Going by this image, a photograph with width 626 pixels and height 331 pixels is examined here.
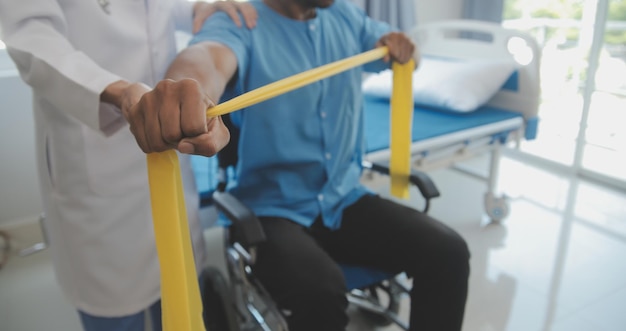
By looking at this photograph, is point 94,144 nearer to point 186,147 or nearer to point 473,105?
point 186,147

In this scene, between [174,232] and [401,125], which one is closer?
[174,232]

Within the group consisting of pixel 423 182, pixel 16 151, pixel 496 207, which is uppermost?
pixel 423 182

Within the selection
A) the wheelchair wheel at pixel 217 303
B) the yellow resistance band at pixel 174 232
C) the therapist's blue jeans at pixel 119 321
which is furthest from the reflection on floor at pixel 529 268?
the yellow resistance band at pixel 174 232

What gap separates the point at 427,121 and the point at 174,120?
1779 mm

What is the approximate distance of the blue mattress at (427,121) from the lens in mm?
2053

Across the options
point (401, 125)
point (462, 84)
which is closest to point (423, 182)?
point (401, 125)

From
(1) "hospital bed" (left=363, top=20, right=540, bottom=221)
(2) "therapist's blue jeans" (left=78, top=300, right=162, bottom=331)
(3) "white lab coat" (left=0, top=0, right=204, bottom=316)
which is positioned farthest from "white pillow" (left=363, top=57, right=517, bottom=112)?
(2) "therapist's blue jeans" (left=78, top=300, right=162, bottom=331)

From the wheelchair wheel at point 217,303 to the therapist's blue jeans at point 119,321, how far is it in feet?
0.92

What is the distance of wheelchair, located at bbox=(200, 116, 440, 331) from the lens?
1214 millimetres

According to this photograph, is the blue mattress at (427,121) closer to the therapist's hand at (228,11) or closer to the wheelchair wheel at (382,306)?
the wheelchair wheel at (382,306)

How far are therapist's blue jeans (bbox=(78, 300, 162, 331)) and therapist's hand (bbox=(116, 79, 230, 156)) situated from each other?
772 millimetres

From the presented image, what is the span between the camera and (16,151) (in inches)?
90.2

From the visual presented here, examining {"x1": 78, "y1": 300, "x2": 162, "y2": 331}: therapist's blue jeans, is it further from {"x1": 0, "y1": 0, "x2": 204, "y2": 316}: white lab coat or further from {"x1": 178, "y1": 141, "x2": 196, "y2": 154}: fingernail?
{"x1": 178, "y1": 141, "x2": 196, "y2": 154}: fingernail

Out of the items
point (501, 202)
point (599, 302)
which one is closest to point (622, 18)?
point (501, 202)
